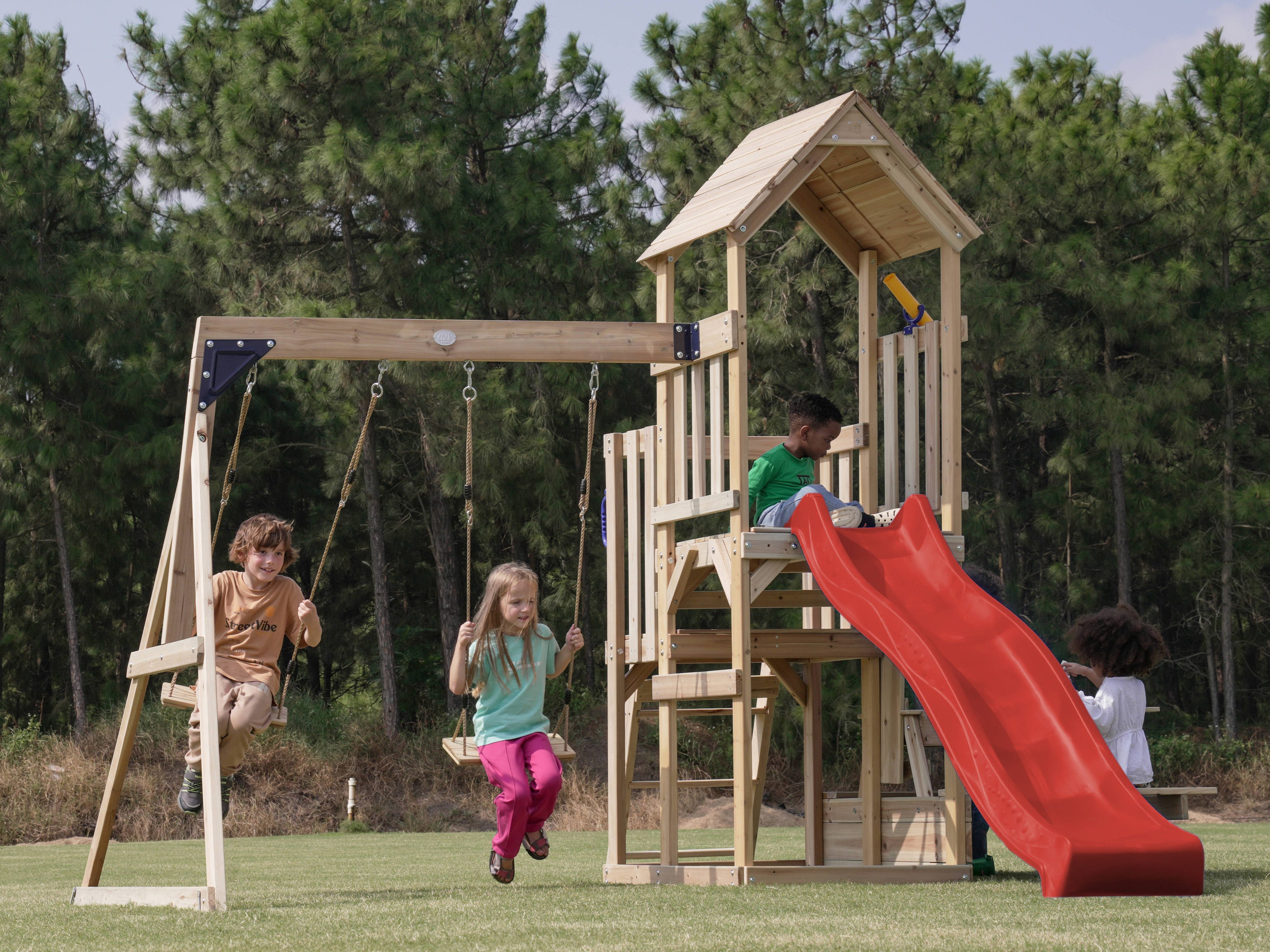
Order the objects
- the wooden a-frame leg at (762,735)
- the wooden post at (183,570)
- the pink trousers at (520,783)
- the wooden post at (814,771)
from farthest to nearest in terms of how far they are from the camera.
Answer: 1. the wooden a-frame leg at (762,735)
2. the wooden post at (814,771)
3. the pink trousers at (520,783)
4. the wooden post at (183,570)

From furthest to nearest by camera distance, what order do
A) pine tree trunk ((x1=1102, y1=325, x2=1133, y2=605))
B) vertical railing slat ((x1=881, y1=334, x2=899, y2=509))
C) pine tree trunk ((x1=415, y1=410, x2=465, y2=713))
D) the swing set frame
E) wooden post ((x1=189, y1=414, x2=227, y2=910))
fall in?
pine tree trunk ((x1=415, y1=410, x2=465, y2=713))
pine tree trunk ((x1=1102, y1=325, x2=1133, y2=605))
vertical railing slat ((x1=881, y1=334, x2=899, y2=509))
the swing set frame
wooden post ((x1=189, y1=414, x2=227, y2=910))

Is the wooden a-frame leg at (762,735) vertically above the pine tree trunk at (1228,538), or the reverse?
the pine tree trunk at (1228,538)

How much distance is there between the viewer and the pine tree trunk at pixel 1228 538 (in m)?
20.0

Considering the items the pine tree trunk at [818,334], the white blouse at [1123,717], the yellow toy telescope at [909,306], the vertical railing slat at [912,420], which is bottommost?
the white blouse at [1123,717]

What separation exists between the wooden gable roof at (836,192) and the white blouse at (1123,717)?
248cm

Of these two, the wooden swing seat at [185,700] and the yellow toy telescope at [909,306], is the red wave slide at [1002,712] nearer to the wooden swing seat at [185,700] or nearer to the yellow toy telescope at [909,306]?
the yellow toy telescope at [909,306]

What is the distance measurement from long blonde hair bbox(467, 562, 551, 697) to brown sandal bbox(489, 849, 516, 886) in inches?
30.4

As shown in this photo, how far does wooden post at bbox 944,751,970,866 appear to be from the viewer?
724cm

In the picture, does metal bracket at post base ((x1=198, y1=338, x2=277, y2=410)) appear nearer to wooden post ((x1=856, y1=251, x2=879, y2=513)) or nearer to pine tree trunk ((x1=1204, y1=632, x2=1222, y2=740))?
wooden post ((x1=856, y1=251, x2=879, y2=513))

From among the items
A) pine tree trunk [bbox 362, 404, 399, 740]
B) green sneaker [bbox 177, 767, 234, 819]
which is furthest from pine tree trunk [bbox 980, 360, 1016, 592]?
green sneaker [bbox 177, 767, 234, 819]

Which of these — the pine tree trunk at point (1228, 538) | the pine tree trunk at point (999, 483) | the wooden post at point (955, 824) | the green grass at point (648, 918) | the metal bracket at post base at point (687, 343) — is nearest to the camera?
the green grass at point (648, 918)

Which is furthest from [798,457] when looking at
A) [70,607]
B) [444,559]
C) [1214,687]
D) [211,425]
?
[70,607]

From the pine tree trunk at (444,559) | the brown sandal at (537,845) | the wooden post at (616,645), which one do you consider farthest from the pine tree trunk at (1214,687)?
the brown sandal at (537,845)

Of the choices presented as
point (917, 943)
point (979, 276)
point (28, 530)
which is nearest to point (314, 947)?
point (917, 943)
